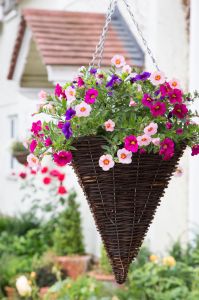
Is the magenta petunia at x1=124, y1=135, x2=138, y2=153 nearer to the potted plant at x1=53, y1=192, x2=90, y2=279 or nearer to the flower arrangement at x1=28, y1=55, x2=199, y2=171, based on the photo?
the flower arrangement at x1=28, y1=55, x2=199, y2=171

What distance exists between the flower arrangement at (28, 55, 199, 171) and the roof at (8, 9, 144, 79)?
446 centimetres

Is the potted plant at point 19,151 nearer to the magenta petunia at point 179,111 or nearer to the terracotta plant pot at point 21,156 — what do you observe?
the terracotta plant pot at point 21,156

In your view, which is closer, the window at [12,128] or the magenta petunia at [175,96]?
the magenta petunia at [175,96]

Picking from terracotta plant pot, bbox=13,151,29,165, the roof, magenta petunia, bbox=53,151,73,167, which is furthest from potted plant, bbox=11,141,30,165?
magenta petunia, bbox=53,151,73,167

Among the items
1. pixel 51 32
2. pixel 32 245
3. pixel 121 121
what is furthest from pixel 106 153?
pixel 32 245

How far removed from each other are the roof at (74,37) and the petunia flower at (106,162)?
15.4 ft

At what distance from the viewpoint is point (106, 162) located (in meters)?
2.80

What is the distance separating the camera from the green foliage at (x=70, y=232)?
850 cm

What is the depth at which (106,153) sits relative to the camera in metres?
2.84

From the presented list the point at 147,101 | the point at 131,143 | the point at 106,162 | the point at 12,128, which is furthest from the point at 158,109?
the point at 12,128

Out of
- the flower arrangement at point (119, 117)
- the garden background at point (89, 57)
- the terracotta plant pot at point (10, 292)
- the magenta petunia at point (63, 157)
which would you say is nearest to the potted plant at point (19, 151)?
the garden background at point (89, 57)

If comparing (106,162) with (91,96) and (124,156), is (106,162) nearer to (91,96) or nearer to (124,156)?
(124,156)

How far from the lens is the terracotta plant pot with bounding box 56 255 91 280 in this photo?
320 inches

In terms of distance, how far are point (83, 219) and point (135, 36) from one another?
225 cm
